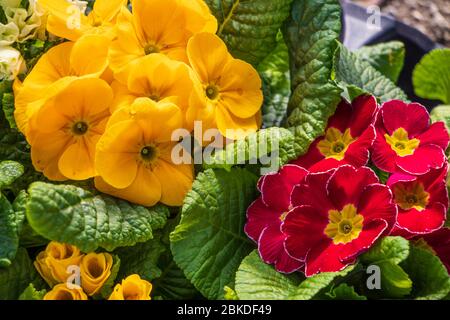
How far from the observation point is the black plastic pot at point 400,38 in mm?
2250

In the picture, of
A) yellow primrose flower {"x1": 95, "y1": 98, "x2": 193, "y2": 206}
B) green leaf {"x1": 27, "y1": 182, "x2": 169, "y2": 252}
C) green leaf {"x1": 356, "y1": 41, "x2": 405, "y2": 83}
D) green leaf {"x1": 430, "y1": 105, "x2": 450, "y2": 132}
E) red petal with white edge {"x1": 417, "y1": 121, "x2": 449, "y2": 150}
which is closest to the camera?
green leaf {"x1": 27, "y1": 182, "x2": 169, "y2": 252}

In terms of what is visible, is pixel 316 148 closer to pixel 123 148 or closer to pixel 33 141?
pixel 123 148

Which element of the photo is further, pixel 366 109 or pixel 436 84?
pixel 436 84

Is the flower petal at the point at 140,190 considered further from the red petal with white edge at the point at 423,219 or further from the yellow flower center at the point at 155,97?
the red petal with white edge at the point at 423,219

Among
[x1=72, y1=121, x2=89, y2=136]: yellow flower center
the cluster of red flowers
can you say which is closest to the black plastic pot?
the cluster of red flowers

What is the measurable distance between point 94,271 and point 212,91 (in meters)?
0.36

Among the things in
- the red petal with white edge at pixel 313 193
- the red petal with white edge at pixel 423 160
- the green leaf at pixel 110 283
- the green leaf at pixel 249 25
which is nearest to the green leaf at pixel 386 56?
the green leaf at pixel 249 25

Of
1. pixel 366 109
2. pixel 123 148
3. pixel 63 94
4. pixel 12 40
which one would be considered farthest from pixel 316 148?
pixel 12 40

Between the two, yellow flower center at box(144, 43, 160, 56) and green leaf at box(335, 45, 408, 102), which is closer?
yellow flower center at box(144, 43, 160, 56)

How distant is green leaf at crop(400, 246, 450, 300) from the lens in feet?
3.98

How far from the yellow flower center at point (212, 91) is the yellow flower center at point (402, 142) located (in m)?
0.30

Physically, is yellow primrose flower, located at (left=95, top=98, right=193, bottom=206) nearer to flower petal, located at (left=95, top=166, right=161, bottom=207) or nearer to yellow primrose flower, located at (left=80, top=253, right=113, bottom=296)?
flower petal, located at (left=95, top=166, right=161, bottom=207)
